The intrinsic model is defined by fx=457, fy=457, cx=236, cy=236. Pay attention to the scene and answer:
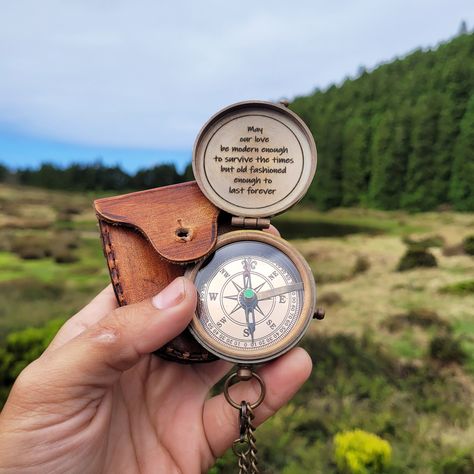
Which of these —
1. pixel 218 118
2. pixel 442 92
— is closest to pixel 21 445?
pixel 218 118

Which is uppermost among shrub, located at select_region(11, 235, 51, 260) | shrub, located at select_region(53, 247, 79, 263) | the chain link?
the chain link

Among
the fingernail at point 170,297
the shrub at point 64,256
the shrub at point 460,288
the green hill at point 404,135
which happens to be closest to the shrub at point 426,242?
the green hill at point 404,135

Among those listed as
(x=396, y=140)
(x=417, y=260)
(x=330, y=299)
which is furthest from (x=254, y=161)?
(x=396, y=140)

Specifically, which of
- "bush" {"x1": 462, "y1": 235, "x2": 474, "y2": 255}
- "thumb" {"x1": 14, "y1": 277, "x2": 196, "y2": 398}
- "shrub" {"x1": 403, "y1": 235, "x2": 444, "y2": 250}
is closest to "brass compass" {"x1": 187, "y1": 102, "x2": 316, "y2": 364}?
"thumb" {"x1": 14, "y1": 277, "x2": 196, "y2": 398}

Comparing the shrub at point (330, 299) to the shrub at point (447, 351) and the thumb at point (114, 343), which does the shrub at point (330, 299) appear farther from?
the thumb at point (114, 343)

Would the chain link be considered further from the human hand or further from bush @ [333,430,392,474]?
bush @ [333,430,392,474]

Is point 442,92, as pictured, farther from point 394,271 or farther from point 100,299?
point 100,299

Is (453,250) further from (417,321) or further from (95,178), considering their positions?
(95,178)
